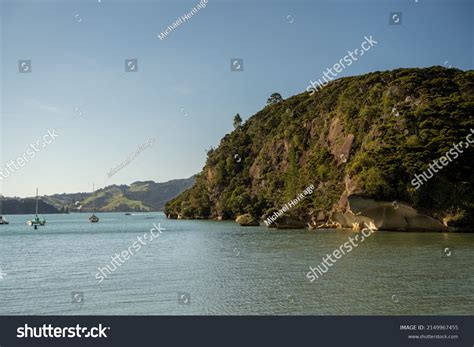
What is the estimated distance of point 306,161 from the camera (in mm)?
87062

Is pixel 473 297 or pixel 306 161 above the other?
pixel 306 161

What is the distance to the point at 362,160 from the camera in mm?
Answer: 62031

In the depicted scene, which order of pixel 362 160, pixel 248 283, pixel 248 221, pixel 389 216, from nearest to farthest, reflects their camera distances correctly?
pixel 248 283 → pixel 389 216 → pixel 362 160 → pixel 248 221

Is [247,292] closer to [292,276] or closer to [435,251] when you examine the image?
[292,276]

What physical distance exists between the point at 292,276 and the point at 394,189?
113 ft

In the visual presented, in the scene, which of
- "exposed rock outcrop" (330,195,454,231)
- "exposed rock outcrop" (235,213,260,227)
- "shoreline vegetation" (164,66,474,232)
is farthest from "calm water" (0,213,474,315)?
"exposed rock outcrop" (235,213,260,227)

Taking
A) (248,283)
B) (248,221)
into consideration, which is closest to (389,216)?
(248,221)

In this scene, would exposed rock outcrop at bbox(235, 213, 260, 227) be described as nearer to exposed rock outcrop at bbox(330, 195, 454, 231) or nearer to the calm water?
exposed rock outcrop at bbox(330, 195, 454, 231)

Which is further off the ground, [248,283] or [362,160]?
[362,160]

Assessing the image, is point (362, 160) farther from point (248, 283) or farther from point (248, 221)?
point (248, 283)

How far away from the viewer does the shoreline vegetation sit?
2178 inches
